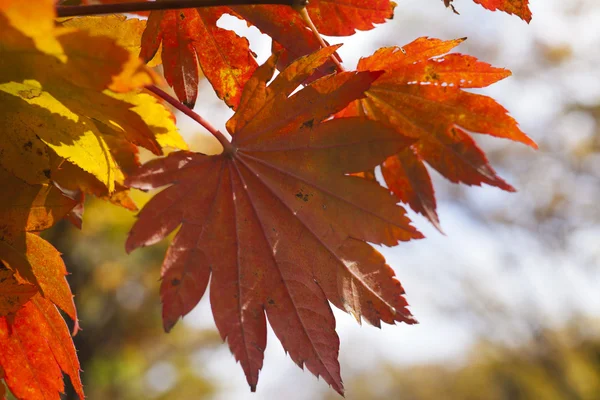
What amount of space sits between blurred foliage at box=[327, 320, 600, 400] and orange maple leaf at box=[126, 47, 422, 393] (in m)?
7.78

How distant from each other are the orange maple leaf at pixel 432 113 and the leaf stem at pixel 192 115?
12 cm

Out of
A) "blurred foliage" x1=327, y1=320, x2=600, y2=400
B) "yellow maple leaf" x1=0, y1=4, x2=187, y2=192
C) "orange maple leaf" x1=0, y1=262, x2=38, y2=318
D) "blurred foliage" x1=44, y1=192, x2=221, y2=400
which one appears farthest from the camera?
"blurred foliage" x1=327, y1=320, x2=600, y2=400

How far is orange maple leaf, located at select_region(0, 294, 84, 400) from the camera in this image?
0.37 m

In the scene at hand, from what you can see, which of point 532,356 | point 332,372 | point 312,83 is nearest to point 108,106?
point 312,83

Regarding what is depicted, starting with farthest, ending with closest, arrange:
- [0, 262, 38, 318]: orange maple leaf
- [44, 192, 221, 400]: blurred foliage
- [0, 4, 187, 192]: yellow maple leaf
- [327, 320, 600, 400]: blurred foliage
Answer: [327, 320, 600, 400]: blurred foliage, [44, 192, 221, 400]: blurred foliage, [0, 262, 38, 318]: orange maple leaf, [0, 4, 187, 192]: yellow maple leaf

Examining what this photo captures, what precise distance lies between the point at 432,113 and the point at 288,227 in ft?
0.57

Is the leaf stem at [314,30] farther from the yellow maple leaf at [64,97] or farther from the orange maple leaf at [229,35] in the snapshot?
the yellow maple leaf at [64,97]

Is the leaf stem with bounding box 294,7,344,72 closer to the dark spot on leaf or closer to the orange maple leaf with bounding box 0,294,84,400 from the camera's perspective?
the dark spot on leaf

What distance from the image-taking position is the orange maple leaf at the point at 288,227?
16.0 inches

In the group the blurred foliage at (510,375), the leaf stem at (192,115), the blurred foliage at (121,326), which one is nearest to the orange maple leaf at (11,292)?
the leaf stem at (192,115)

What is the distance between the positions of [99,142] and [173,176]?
8 cm

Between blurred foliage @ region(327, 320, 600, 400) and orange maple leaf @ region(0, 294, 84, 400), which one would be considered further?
blurred foliage @ region(327, 320, 600, 400)

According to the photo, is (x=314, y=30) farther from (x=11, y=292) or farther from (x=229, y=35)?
(x=11, y=292)

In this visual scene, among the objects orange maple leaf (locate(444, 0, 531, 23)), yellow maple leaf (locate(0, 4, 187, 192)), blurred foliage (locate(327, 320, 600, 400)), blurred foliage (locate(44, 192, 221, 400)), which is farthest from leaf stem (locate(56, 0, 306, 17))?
blurred foliage (locate(327, 320, 600, 400))
